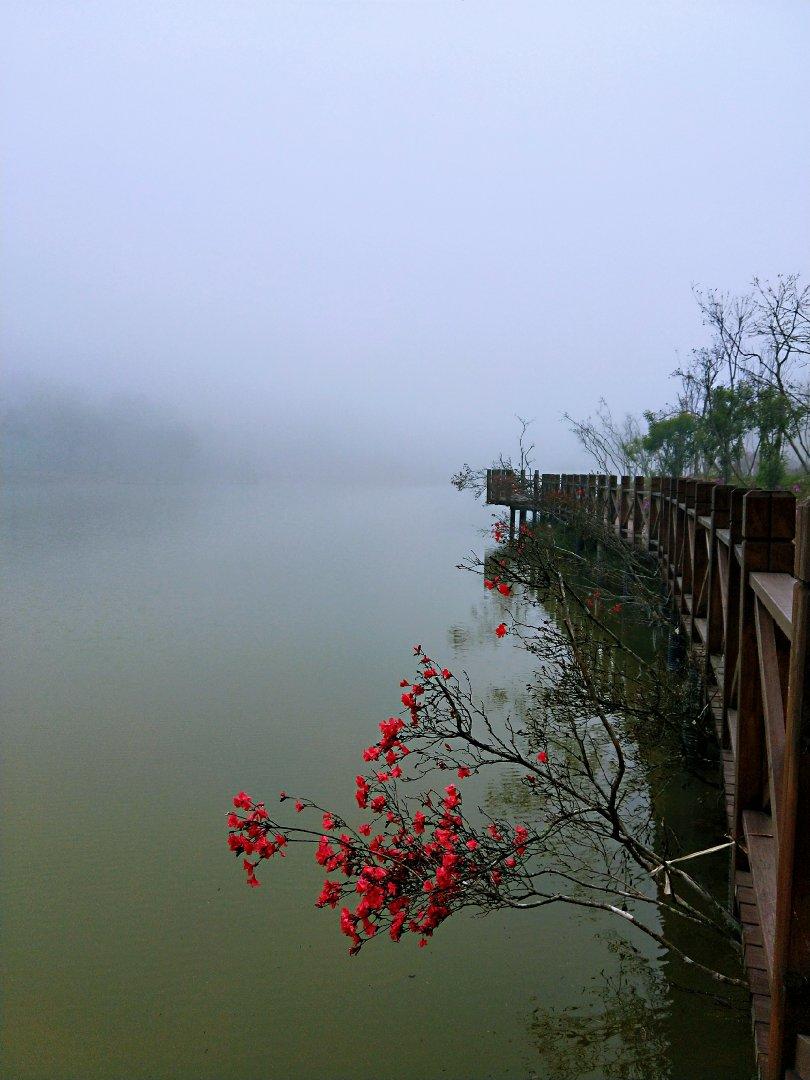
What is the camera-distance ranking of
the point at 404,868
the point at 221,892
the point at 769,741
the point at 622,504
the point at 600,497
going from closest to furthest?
the point at 769,741
the point at 404,868
the point at 221,892
the point at 622,504
the point at 600,497

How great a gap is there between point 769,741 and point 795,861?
17.3 inches

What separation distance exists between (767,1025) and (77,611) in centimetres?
1351

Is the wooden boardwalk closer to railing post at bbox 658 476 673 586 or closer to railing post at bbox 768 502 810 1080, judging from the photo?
railing post at bbox 768 502 810 1080

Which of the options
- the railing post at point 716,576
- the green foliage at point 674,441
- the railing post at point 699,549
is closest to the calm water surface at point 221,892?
the railing post at point 716,576

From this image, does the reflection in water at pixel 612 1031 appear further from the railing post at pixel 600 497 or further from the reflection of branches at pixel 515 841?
the railing post at pixel 600 497

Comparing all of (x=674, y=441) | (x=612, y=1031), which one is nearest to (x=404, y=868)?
(x=612, y=1031)

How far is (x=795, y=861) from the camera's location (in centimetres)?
194

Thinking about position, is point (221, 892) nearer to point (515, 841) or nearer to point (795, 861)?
point (515, 841)

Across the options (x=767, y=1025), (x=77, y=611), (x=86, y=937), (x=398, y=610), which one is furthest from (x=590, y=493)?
(x=767, y=1025)

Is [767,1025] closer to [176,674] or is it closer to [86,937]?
[86,937]

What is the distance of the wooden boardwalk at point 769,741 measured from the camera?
192cm

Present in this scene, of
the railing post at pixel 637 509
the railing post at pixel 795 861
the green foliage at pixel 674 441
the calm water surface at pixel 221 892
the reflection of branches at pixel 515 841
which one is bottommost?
the calm water surface at pixel 221 892

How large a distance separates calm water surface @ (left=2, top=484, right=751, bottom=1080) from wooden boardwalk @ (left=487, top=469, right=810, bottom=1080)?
1.16 metres

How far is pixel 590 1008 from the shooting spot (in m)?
3.91
